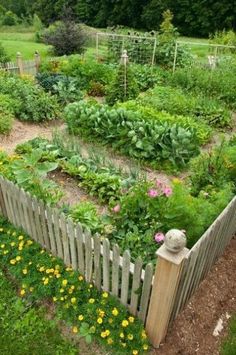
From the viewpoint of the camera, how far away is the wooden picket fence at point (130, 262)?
257 centimetres

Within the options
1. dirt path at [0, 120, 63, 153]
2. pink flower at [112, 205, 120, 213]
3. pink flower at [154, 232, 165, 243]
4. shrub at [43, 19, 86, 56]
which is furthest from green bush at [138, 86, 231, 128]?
shrub at [43, 19, 86, 56]

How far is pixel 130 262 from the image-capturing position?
2.82m

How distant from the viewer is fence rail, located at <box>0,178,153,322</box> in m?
2.84

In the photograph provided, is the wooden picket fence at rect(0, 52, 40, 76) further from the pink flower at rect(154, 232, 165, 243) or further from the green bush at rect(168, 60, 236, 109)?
the pink flower at rect(154, 232, 165, 243)

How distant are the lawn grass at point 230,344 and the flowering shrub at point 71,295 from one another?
753mm

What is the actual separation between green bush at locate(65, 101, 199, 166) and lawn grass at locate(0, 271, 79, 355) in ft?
11.7

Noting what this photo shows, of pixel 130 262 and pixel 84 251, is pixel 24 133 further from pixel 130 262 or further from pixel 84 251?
pixel 130 262

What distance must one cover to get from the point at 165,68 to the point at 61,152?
7.90m

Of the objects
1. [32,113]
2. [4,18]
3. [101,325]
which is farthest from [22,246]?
[4,18]

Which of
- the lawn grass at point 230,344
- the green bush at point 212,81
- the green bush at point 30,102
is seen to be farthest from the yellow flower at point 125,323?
the green bush at point 212,81

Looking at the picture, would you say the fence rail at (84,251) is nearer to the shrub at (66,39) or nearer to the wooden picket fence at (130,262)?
the wooden picket fence at (130,262)

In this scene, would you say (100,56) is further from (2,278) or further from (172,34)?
(2,278)

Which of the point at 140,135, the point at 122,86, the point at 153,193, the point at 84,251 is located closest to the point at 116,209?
the point at 153,193

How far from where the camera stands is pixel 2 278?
3.62 metres
